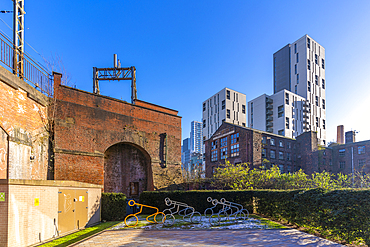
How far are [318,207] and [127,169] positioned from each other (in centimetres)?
1294

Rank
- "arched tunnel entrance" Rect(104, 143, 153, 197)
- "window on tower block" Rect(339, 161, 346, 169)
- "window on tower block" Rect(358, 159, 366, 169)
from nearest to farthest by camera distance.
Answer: "arched tunnel entrance" Rect(104, 143, 153, 197), "window on tower block" Rect(358, 159, 366, 169), "window on tower block" Rect(339, 161, 346, 169)

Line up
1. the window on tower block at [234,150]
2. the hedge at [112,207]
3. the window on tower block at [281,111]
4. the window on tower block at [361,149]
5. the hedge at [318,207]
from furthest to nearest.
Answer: the window on tower block at [281,111], the window on tower block at [361,149], the window on tower block at [234,150], the hedge at [112,207], the hedge at [318,207]

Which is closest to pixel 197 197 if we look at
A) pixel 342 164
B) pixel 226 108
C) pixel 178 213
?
pixel 178 213

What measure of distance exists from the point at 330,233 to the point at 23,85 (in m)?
14.7

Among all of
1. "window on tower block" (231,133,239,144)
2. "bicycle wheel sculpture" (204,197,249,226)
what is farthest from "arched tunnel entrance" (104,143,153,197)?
"window on tower block" (231,133,239,144)

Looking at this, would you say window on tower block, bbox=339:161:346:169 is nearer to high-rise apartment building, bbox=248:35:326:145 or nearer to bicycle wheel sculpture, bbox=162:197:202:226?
high-rise apartment building, bbox=248:35:326:145

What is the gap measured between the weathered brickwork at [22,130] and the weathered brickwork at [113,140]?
1134 millimetres

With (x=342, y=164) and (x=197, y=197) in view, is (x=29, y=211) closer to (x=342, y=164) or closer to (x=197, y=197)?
(x=197, y=197)

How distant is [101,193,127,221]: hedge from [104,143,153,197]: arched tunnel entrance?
353cm

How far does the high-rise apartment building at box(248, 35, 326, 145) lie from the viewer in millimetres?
61406

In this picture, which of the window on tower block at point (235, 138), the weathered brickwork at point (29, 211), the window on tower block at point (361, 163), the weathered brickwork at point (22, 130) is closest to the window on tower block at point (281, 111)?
the window on tower block at point (361, 163)

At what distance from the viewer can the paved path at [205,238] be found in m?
8.16

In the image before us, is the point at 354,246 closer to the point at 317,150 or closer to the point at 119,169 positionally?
the point at 119,169

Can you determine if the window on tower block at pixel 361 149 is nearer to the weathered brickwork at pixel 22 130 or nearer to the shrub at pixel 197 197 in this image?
the shrub at pixel 197 197
